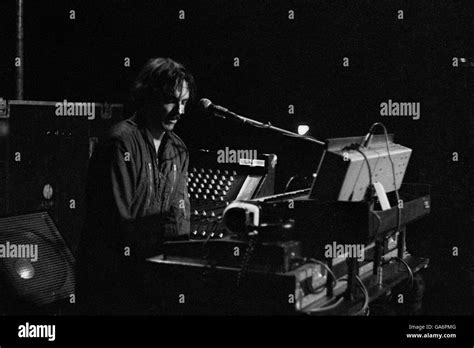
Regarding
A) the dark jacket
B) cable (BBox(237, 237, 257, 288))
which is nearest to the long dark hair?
the dark jacket

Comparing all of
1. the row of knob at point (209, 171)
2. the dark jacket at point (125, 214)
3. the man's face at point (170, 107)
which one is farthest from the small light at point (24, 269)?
the man's face at point (170, 107)

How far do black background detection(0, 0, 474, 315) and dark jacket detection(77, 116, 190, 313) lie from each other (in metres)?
0.98

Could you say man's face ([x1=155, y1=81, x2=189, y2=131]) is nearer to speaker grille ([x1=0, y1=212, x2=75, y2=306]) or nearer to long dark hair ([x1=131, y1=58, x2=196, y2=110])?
long dark hair ([x1=131, y1=58, x2=196, y2=110])

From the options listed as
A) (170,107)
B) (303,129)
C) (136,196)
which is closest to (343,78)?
(303,129)

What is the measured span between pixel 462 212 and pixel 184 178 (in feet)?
6.40

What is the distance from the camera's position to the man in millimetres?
2510

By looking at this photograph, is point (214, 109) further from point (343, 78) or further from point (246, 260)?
point (343, 78)

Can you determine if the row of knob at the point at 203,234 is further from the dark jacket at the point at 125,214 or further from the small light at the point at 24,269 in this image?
the small light at the point at 24,269

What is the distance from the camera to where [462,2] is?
377 centimetres

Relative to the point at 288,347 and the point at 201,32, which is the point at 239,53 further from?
the point at 288,347

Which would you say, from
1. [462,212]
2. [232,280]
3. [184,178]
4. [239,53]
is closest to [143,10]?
[239,53]

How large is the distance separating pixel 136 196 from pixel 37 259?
114 cm

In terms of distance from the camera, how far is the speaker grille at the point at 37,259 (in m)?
3.32

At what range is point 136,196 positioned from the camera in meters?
2.67
